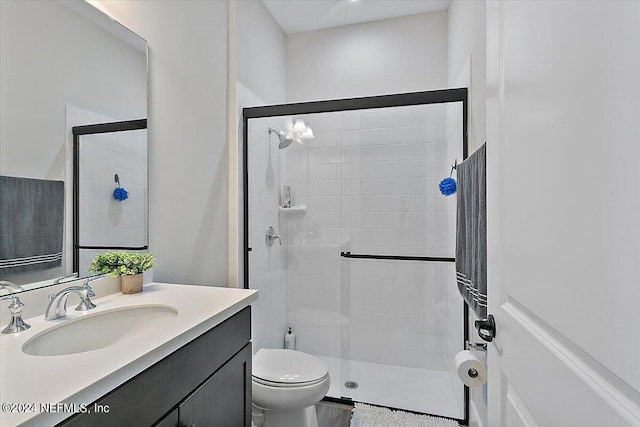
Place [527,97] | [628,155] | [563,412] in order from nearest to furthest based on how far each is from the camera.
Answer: [628,155]
[563,412]
[527,97]

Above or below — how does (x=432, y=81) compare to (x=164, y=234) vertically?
above

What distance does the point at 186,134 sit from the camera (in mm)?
1719

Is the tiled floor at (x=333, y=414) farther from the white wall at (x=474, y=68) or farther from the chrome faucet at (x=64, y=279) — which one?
the chrome faucet at (x=64, y=279)

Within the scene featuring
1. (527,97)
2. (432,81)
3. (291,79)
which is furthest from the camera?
(291,79)

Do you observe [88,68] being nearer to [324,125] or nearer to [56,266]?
[56,266]


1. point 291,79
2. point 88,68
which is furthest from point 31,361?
point 291,79

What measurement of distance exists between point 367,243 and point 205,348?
5.15 ft

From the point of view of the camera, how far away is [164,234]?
162cm

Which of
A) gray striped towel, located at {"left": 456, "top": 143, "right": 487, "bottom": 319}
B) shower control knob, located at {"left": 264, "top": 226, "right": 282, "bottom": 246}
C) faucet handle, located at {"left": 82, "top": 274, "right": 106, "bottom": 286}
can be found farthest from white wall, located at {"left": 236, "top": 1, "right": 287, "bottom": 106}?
gray striped towel, located at {"left": 456, "top": 143, "right": 487, "bottom": 319}

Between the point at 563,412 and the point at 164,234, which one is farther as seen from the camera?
the point at 164,234

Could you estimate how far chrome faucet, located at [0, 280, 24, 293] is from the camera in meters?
0.99

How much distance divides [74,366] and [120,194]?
858mm

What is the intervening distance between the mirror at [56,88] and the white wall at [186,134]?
0.56 ft

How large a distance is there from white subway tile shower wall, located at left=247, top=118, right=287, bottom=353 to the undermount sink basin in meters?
1.03
